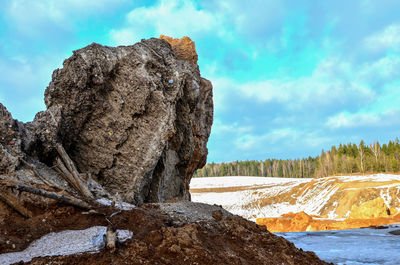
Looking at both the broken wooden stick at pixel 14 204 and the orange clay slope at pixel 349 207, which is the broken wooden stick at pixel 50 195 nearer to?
the broken wooden stick at pixel 14 204

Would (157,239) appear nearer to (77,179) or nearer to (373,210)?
(77,179)

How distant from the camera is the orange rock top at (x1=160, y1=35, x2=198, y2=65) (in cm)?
1636

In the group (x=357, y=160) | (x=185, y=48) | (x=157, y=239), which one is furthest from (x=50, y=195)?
Answer: (x=357, y=160)

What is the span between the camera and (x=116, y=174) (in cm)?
1092

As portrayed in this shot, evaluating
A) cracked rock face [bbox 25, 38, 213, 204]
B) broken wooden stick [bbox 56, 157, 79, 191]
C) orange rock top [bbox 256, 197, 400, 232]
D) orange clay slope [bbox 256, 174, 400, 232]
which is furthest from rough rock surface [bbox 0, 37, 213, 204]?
orange clay slope [bbox 256, 174, 400, 232]

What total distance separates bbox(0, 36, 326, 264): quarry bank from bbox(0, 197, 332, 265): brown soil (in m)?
0.02

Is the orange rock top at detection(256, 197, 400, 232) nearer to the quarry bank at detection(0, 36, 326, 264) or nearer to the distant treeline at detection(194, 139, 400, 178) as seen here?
the quarry bank at detection(0, 36, 326, 264)

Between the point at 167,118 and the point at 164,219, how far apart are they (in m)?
5.47

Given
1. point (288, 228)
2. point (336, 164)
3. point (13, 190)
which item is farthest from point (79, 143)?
point (336, 164)

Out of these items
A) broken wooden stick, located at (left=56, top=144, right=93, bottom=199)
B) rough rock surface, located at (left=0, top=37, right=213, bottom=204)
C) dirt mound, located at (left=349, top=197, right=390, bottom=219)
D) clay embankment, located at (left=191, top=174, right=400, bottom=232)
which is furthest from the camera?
dirt mound, located at (left=349, top=197, right=390, bottom=219)

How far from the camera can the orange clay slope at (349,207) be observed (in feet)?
88.2

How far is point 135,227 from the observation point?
218 inches

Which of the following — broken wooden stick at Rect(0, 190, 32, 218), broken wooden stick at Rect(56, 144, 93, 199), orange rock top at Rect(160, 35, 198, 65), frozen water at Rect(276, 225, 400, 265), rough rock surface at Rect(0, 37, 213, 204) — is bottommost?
frozen water at Rect(276, 225, 400, 265)

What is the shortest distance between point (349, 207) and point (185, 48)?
34.1 metres
